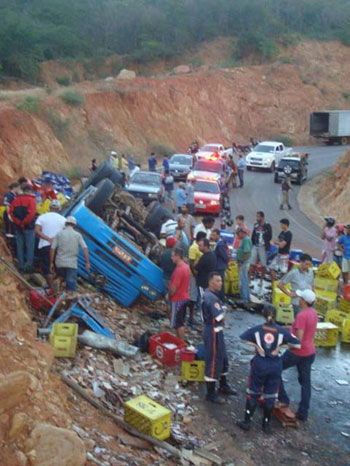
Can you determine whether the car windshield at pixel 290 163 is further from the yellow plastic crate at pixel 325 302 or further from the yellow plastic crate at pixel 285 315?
the yellow plastic crate at pixel 285 315

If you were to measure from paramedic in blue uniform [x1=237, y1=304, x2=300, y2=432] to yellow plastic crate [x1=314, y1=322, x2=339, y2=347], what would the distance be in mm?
3237

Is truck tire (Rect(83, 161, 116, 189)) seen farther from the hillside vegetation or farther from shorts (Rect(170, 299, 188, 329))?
the hillside vegetation

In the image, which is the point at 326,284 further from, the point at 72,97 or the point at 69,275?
the point at 72,97

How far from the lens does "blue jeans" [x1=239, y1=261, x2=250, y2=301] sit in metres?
12.8

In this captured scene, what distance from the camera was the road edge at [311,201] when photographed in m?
25.4

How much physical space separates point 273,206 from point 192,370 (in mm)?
19254

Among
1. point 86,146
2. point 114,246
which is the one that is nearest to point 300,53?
point 86,146

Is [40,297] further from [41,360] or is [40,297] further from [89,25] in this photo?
[89,25]

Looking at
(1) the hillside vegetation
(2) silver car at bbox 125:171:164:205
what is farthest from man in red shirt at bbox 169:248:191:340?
(1) the hillside vegetation

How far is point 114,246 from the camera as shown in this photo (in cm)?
1103

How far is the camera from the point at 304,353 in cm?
817

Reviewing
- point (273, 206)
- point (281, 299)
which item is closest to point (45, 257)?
point (281, 299)

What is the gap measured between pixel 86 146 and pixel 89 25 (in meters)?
36.2

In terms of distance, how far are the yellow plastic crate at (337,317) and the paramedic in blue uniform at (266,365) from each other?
4105 millimetres
